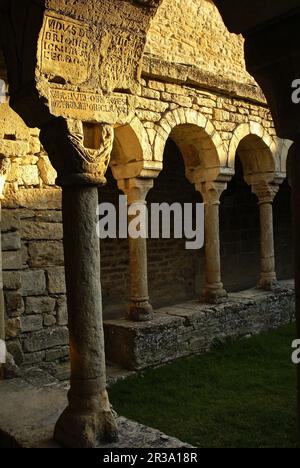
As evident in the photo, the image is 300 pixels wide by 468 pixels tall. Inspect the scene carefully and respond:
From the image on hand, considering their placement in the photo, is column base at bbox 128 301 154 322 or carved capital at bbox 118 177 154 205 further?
carved capital at bbox 118 177 154 205

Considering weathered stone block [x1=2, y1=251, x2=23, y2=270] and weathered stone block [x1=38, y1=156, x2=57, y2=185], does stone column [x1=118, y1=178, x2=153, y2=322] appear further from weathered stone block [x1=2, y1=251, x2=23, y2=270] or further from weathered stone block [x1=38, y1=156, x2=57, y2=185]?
weathered stone block [x1=2, y1=251, x2=23, y2=270]

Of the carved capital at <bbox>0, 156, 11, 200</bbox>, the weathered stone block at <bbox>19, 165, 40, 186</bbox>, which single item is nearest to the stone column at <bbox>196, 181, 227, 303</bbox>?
the weathered stone block at <bbox>19, 165, 40, 186</bbox>

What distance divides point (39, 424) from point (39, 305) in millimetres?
1715

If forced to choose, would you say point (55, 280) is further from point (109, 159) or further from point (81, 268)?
point (81, 268)

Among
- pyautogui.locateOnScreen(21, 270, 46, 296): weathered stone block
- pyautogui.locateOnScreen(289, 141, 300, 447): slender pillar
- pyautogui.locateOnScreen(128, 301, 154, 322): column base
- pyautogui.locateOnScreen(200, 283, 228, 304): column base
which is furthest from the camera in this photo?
pyautogui.locateOnScreen(200, 283, 228, 304): column base

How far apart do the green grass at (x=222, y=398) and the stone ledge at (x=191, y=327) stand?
202 mm

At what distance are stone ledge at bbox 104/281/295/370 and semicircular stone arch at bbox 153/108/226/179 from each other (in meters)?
2.07

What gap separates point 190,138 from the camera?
7.39m

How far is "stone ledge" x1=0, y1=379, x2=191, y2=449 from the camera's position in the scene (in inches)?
104

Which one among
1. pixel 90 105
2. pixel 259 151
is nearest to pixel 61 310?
pixel 90 105

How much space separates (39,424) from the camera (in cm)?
294

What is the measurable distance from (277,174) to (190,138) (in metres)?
1.95

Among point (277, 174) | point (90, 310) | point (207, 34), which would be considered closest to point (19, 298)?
point (90, 310)

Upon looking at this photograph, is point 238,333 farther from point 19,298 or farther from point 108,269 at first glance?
point 19,298
